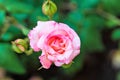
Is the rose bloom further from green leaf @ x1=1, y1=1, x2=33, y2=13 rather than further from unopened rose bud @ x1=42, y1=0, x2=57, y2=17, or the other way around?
green leaf @ x1=1, y1=1, x2=33, y2=13

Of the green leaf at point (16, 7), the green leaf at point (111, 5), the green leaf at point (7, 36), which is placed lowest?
the green leaf at point (7, 36)

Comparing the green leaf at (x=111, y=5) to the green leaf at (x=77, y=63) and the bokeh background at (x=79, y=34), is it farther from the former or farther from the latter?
the green leaf at (x=77, y=63)

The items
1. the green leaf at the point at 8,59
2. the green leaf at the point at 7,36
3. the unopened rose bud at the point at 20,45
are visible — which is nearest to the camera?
the unopened rose bud at the point at 20,45

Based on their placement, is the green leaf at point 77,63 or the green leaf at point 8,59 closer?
the green leaf at point 8,59

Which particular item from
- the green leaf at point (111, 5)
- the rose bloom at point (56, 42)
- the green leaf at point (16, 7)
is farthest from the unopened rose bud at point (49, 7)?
the green leaf at point (111, 5)

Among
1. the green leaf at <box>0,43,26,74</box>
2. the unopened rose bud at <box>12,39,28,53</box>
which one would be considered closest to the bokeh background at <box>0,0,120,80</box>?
the green leaf at <box>0,43,26,74</box>

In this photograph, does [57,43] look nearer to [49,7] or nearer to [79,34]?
[49,7]

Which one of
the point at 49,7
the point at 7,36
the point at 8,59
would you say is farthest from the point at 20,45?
the point at 7,36
